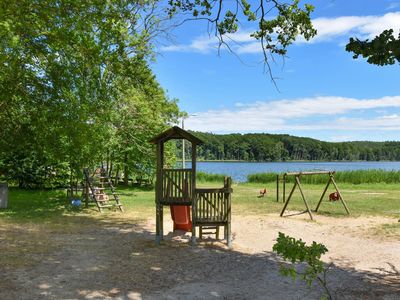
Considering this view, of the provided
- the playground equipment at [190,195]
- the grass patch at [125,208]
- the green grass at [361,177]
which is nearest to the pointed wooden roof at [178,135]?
the playground equipment at [190,195]

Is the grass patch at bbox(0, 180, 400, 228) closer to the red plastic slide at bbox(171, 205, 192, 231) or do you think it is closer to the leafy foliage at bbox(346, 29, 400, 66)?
the red plastic slide at bbox(171, 205, 192, 231)

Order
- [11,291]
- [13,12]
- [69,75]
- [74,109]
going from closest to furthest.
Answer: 1. [11,291]
2. [13,12]
3. [69,75]
4. [74,109]

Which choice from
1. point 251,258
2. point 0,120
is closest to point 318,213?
point 251,258

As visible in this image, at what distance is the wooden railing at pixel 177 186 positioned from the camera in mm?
10336

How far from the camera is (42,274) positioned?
744 cm

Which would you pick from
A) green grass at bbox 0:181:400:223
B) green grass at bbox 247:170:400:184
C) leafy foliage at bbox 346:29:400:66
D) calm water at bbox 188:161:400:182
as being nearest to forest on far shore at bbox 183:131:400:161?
calm water at bbox 188:161:400:182

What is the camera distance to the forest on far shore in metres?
141

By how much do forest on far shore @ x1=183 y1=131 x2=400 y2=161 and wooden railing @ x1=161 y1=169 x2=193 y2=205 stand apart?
114 metres

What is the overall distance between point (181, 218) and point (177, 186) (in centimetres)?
139

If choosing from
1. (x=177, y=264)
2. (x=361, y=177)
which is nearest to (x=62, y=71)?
(x=177, y=264)

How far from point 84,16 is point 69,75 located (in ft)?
8.58

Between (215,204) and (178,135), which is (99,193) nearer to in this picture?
(178,135)

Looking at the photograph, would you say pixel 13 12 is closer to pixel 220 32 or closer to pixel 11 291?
pixel 220 32

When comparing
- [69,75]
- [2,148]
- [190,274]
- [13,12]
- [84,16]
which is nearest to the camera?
[13,12]
